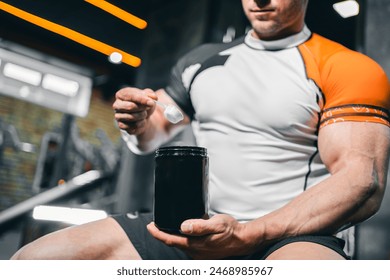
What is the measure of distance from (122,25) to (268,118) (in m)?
0.59

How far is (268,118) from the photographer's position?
0.65 metres

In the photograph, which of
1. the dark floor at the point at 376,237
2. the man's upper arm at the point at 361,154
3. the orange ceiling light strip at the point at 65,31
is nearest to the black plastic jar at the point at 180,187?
the man's upper arm at the point at 361,154

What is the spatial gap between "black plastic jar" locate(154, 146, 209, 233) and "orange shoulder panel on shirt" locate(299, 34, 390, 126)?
0.83ft

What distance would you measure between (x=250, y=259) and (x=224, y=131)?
0.77 feet

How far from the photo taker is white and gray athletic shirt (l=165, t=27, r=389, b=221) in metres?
0.63

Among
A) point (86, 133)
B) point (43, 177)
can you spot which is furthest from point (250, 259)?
point (86, 133)

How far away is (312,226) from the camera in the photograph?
538 mm

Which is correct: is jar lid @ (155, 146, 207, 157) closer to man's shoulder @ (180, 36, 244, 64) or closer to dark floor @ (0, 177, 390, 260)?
man's shoulder @ (180, 36, 244, 64)

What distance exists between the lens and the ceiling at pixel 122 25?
0.90 m

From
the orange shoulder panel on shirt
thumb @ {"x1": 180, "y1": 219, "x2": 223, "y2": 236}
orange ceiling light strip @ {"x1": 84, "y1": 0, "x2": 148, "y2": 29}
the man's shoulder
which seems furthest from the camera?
orange ceiling light strip @ {"x1": 84, "y1": 0, "x2": 148, "y2": 29}

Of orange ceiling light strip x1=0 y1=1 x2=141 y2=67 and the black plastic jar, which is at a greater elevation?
orange ceiling light strip x1=0 y1=1 x2=141 y2=67

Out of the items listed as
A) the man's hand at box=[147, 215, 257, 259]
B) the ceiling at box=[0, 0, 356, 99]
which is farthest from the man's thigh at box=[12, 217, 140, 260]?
the ceiling at box=[0, 0, 356, 99]

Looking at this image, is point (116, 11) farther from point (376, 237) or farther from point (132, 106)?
point (376, 237)

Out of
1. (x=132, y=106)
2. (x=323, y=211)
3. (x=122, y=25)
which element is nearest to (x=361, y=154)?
(x=323, y=211)
